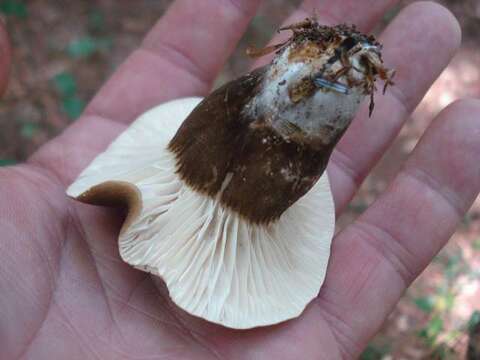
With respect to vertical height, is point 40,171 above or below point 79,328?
above

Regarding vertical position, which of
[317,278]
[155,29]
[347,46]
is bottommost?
[317,278]

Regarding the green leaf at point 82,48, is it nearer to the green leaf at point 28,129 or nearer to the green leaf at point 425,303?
the green leaf at point 28,129

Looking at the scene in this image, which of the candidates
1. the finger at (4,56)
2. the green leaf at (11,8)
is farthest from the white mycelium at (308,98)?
the green leaf at (11,8)

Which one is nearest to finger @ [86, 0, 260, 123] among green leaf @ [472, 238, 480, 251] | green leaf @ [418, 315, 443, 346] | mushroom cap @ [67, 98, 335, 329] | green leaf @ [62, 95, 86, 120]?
mushroom cap @ [67, 98, 335, 329]

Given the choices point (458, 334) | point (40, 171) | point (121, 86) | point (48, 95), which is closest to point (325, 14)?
point (121, 86)

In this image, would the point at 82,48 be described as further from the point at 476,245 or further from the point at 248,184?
the point at 476,245

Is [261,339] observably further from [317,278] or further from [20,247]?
[20,247]
